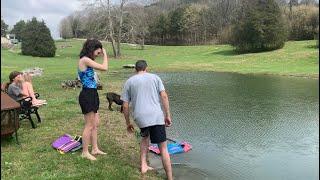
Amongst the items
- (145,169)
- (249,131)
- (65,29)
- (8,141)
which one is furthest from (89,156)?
(65,29)

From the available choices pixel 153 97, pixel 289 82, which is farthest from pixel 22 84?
pixel 289 82

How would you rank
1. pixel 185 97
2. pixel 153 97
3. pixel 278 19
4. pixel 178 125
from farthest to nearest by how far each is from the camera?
1. pixel 278 19
2. pixel 185 97
3. pixel 178 125
4. pixel 153 97

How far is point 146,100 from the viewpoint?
6.05 m

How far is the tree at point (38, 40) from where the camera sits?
47188 millimetres

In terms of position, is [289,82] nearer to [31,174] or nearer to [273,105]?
[273,105]

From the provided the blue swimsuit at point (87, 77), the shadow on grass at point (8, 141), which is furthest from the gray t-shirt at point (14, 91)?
the blue swimsuit at point (87, 77)

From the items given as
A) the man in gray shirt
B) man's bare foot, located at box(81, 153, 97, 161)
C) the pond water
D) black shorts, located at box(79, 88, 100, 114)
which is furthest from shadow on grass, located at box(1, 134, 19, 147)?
the man in gray shirt

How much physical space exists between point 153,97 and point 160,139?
533mm

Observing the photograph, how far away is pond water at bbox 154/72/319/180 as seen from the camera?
7.14 m

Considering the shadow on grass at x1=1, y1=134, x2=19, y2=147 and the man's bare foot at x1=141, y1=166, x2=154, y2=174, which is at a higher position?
the shadow on grass at x1=1, y1=134, x2=19, y2=147

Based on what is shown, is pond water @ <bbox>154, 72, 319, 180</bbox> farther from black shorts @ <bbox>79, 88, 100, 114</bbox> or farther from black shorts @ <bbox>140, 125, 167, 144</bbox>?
black shorts @ <bbox>79, 88, 100, 114</bbox>

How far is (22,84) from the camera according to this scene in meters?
9.90

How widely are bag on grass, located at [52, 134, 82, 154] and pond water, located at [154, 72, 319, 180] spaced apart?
1577 millimetres

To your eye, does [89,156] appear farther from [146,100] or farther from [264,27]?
[264,27]
